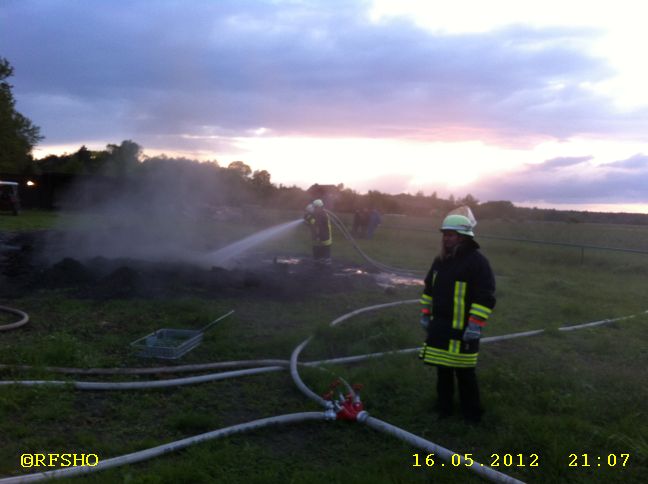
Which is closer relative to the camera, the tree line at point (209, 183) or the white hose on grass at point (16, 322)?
the white hose on grass at point (16, 322)

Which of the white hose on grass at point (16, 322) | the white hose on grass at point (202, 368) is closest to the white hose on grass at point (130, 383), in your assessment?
the white hose on grass at point (202, 368)

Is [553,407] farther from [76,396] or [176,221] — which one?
[176,221]

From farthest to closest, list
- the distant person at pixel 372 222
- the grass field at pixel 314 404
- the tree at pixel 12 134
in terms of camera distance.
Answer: the tree at pixel 12 134
the distant person at pixel 372 222
the grass field at pixel 314 404

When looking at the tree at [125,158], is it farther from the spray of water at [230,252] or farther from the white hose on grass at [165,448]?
the white hose on grass at [165,448]

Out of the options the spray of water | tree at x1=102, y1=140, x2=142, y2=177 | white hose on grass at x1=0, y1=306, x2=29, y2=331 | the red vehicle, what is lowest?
white hose on grass at x1=0, y1=306, x2=29, y2=331

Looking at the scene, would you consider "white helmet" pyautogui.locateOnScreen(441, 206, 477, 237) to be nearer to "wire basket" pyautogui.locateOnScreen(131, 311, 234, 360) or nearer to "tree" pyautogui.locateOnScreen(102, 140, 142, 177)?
"wire basket" pyautogui.locateOnScreen(131, 311, 234, 360)

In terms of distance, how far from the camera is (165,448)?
351 cm

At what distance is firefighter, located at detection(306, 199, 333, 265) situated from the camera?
1204 centimetres

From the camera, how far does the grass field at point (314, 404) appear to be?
11.4 ft

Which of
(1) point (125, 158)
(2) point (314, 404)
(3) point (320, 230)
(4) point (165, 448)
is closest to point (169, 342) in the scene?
(2) point (314, 404)

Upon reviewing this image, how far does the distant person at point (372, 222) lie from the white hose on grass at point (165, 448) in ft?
61.1

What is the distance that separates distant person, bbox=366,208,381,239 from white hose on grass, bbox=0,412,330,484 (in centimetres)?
1863

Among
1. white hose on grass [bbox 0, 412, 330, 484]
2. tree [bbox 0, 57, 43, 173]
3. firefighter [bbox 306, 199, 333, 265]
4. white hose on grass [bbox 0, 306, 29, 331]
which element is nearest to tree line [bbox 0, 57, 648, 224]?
tree [bbox 0, 57, 43, 173]

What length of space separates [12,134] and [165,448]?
118 ft
